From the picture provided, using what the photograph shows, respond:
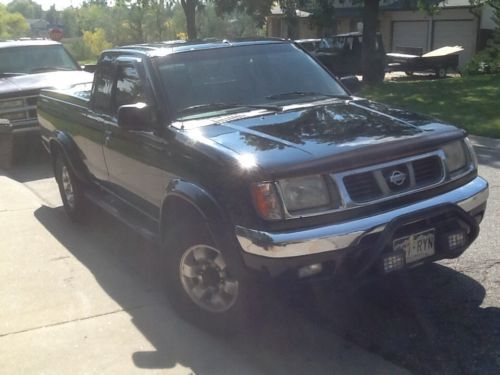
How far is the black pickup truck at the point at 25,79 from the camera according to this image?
984 centimetres

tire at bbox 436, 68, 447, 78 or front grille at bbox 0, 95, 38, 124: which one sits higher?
front grille at bbox 0, 95, 38, 124

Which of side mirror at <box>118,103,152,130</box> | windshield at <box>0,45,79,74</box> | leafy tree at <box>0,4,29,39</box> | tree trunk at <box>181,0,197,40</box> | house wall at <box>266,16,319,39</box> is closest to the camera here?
side mirror at <box>118,103,152,130</box>

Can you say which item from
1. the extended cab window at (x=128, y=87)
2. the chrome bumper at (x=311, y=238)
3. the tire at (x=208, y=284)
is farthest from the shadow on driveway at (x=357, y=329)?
the extended cab window at (x=128, y=87)

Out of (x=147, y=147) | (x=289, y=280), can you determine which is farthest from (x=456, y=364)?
(x=147, y=147)

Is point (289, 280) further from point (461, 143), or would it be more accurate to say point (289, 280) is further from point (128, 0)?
point (128, 0)

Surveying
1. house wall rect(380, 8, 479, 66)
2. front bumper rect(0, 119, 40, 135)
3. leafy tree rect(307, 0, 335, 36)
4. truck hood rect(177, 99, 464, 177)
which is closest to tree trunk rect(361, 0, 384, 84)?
leafy tree rect(307, 0, 335, 36)

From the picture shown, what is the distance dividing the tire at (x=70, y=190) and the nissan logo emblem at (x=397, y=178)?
12.0 feet

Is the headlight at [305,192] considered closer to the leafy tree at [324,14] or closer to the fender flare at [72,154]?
the fender flare at [72,154]

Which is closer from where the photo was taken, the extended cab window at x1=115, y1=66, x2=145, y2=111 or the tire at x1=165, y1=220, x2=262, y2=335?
the tire at x1=165, y1=220, x2=262, y2=335

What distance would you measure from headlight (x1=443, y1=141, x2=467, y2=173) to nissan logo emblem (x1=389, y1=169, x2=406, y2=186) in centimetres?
44

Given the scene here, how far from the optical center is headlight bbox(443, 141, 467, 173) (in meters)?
4.15

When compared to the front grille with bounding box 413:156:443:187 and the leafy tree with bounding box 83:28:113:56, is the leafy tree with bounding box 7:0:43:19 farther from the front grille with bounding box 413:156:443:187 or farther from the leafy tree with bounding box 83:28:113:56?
the front grille with bounding box 413:156:443:187

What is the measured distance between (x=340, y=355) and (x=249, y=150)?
1.32 m

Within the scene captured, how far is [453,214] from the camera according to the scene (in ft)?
12.6
